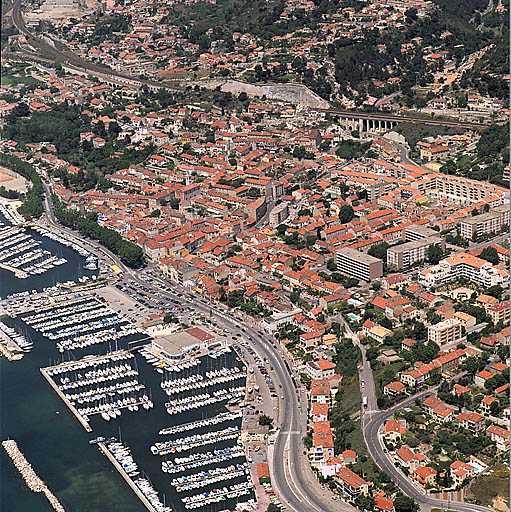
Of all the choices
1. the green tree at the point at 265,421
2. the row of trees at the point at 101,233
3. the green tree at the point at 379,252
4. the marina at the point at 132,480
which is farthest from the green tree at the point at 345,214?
the marina at the point at 132,480

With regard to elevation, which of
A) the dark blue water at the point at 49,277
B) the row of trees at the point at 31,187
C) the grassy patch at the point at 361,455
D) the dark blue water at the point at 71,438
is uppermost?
the grassy patch at the point at 361,455

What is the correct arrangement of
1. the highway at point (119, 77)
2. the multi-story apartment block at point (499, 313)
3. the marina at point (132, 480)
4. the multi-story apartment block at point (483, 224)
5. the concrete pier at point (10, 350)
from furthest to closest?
the highway at point (119, 77)
the multi-story apartment block at point (483, 224)
the multi-story apartment block at point (499, 313)
the concrete pier at point (10, 350)
the marina at point (132, 480)

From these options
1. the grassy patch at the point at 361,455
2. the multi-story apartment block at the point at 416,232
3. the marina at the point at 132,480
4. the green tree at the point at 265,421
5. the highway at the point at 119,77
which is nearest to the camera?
the marina at the point at 132,480

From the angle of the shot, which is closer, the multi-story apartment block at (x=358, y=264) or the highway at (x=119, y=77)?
the multi-story apartment block at (x=358, y=264)

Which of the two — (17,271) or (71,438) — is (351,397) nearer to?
(71,438)

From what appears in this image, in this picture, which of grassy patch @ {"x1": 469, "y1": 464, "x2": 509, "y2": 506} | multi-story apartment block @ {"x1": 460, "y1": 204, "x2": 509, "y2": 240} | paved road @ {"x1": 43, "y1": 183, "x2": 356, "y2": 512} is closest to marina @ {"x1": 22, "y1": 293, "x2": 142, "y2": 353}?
paved road @ {"x1": 43, "y1": 183, "x2": 356, "y2": 512}

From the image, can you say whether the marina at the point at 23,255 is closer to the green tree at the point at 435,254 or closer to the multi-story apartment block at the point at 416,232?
the multi-story apartment block at the point at 416,232

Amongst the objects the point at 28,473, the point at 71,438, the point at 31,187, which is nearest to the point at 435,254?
the point at 71,438
